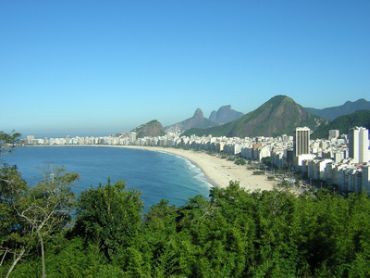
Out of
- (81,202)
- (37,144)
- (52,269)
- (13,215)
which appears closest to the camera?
(52,269)

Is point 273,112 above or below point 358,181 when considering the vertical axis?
above

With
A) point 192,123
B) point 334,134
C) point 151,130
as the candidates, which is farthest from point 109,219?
point 192,123

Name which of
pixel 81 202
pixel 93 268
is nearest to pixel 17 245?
pixel 81 202

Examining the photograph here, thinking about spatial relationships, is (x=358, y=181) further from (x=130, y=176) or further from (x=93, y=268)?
(x=93, y=268)

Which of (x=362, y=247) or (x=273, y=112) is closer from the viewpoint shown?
(x=362, y=247)

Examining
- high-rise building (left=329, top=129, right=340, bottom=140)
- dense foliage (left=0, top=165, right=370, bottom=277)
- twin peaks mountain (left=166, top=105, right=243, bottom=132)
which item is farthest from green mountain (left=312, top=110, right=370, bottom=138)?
twin peaks mountain (left=166, top=105, right=243, bottom=132)

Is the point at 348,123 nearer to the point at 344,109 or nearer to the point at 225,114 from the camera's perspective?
the point at 344,109

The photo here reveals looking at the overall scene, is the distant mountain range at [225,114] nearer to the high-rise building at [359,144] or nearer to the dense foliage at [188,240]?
the high-rise building at [359,144]

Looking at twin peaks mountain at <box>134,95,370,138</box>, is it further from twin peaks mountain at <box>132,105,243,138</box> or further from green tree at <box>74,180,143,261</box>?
green tree at <box>74,180,143,261</box>
